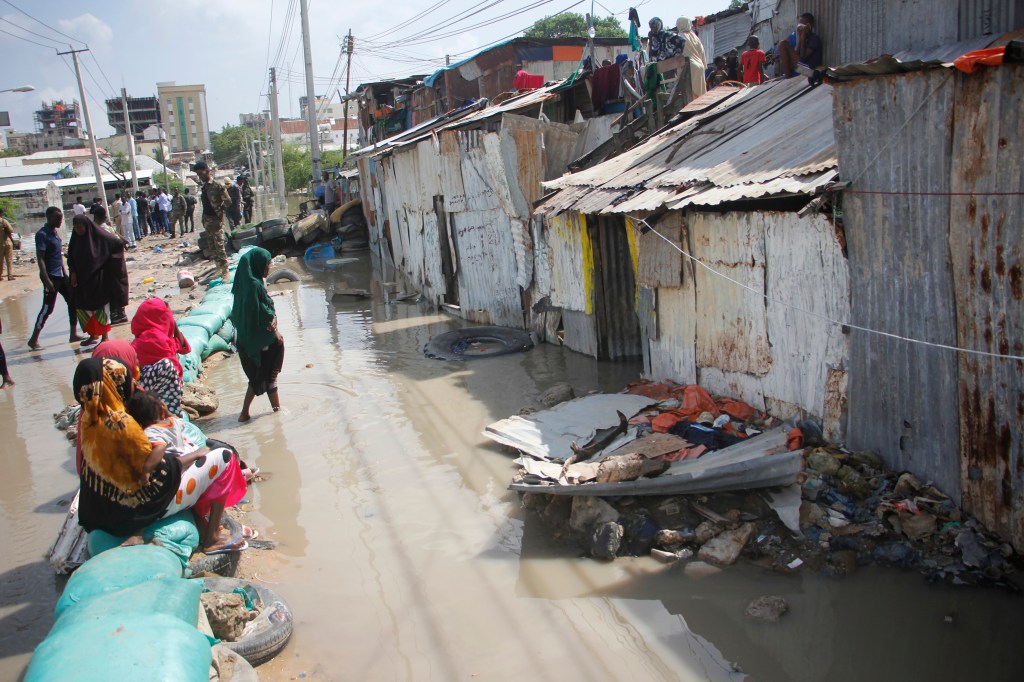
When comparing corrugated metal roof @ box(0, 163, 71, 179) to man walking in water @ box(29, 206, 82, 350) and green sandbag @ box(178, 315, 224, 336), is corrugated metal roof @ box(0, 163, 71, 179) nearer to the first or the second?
man walking in water @ box(29, 206, 82, 350)

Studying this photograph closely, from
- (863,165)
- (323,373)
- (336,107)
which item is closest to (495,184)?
(323,373)

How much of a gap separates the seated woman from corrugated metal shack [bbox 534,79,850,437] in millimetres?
4318

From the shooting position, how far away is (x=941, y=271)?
4645 millimetres

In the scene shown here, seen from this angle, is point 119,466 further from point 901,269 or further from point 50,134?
point 50,134

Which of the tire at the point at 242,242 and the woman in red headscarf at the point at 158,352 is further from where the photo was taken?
the tire at the point at 242,242

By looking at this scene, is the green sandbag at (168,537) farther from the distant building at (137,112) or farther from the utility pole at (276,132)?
the distant building at (137,112)

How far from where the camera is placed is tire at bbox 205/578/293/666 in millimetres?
4036

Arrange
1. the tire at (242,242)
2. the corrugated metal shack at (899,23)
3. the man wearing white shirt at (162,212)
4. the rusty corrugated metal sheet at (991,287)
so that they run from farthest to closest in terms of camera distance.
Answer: the man wearing white shirt at (162,212)
the tire at (242,242)
the corrugated metal shack at (899,23)
the rusty corrugated metal sheet at (991,287)

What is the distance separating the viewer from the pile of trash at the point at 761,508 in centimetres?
466

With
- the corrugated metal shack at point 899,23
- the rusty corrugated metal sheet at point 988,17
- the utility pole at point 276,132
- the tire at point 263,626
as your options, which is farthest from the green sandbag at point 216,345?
the utility pole at point 276,132

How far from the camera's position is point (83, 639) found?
311cm

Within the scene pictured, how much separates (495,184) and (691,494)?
6792 millimetres

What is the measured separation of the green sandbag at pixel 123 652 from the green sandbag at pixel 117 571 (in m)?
0.41

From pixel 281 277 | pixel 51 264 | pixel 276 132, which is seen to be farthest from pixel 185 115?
pixel 51 264
